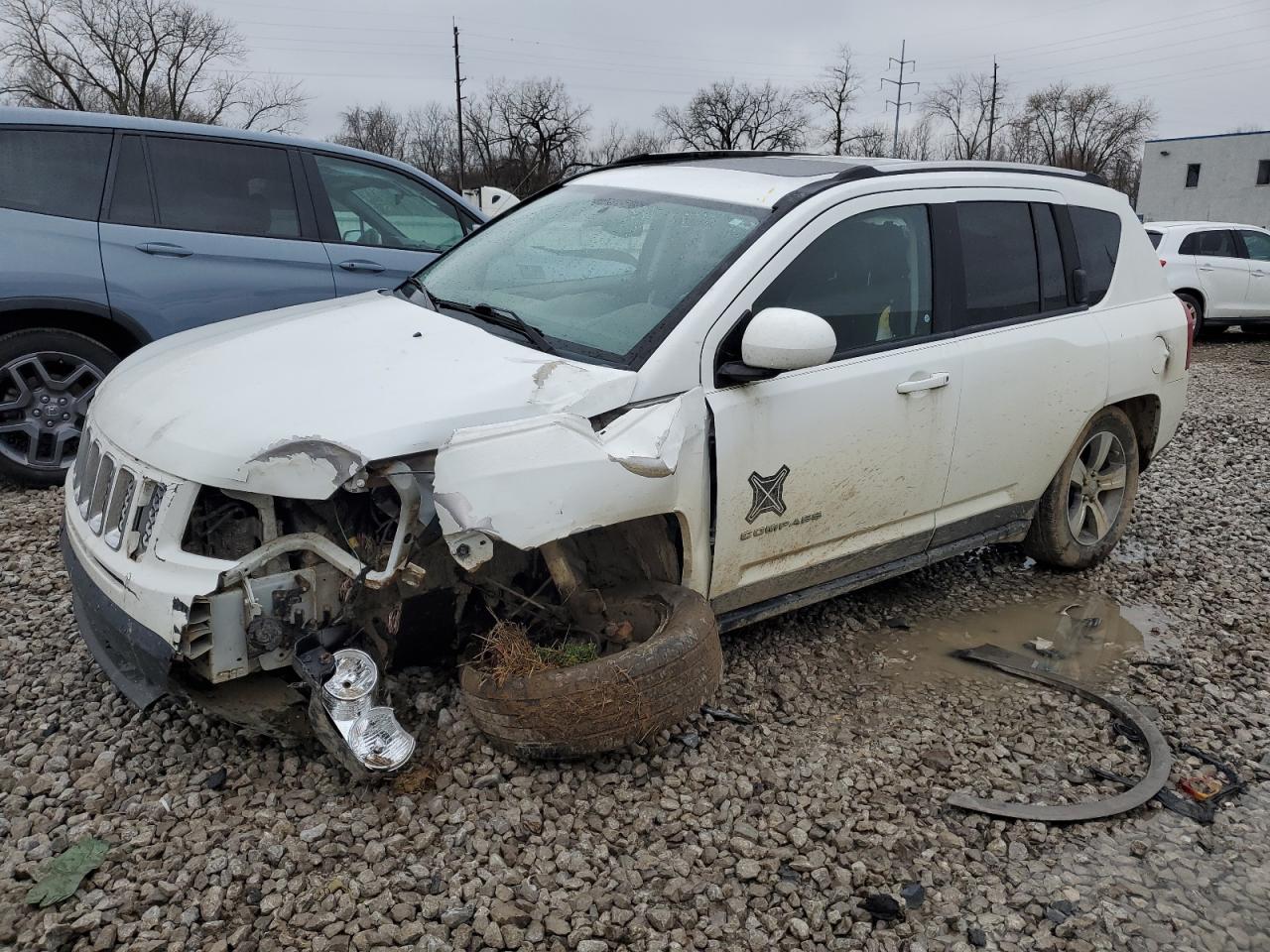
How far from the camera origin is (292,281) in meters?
5.79

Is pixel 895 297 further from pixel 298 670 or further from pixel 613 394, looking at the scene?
pixel 298 670

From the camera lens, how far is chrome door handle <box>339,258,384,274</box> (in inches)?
234

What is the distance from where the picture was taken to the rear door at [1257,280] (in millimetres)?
13617

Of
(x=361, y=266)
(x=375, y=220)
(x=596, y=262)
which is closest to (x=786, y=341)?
(x=596, y=262)

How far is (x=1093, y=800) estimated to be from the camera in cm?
312

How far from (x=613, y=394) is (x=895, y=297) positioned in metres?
1.38

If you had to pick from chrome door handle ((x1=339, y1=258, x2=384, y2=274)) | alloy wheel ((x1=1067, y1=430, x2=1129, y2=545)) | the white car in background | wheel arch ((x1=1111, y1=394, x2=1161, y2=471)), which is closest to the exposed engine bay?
alloy wheel ((x1=1067, y1=430, x2=1129, y2=545))

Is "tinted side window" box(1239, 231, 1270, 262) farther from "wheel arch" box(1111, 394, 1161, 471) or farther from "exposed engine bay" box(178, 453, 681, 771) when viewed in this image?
"exposed engine bay" box(178, 453, 681, 771)

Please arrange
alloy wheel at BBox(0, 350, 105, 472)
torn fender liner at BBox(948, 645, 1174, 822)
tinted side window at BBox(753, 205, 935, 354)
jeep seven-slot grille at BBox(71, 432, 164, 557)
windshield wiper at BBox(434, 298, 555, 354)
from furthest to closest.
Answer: alloy wheel at BBox(0, 350, 105, 472) → tinted side window at BBox(753, 205, 935, 354) → windshield wiper at BBox(434, 298, 555, 354) → torn fender liner at BBox(948, 645, 1174, 822) → jeep seven-slot grille at BBox(71, 432, 164, 557)

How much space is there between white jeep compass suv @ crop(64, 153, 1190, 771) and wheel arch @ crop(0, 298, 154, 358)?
191 centimetres

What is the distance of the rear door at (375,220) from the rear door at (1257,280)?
11.8m

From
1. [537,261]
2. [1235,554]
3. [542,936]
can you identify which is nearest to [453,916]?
[542,936]

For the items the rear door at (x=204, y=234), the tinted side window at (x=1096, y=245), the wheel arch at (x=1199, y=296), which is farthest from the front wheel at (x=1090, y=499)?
the wheel arch at (x=1199, y=296)

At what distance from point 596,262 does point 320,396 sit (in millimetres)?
1275
